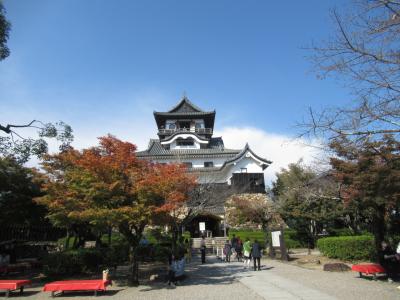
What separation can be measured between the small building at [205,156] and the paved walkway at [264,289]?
51.8 ft

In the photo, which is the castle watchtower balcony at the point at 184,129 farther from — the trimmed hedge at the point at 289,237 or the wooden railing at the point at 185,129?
the trimmed hedge at the point at 289,237

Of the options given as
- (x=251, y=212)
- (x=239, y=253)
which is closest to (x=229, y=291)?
(x=239, y=253)

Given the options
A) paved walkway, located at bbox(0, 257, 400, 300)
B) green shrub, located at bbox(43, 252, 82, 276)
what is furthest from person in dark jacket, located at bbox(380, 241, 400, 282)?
green shrub, located at bbox(43, 252, 82, 276)

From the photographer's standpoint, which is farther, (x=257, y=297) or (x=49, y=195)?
(x=49, y=195)

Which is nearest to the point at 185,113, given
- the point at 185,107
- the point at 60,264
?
the point at 185,107

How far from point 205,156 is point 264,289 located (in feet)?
115

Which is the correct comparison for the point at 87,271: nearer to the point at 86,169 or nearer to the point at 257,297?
the point at 86,169

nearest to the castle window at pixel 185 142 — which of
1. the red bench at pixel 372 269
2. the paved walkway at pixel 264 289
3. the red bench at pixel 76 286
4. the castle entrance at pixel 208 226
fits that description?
the castle entrance at pixel 208 226

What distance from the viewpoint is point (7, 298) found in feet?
37.0

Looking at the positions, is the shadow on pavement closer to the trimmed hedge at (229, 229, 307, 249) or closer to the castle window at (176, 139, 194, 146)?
the trimmed hedge at (229, 229, 307, 249)

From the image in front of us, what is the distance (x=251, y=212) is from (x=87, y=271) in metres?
14.6

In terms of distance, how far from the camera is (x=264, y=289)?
463 inches

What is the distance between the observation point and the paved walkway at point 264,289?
412 inches

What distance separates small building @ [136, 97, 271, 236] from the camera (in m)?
36.3
